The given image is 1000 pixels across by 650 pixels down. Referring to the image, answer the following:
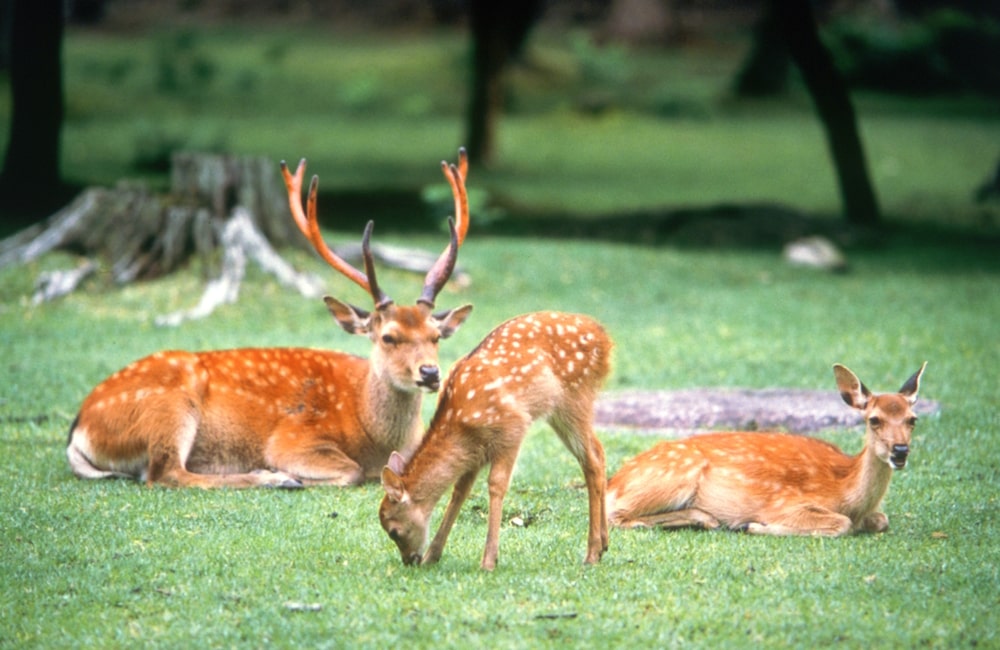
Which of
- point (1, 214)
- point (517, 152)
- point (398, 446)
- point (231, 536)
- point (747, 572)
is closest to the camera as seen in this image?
point (747, 572)

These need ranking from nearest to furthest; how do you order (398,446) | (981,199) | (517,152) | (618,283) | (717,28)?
(398,446)
(618,283)
(981,199)
(517,152)
(717,28)

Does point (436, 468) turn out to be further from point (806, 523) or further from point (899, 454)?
point (899, 454)

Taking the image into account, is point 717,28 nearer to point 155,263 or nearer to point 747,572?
point 155,263

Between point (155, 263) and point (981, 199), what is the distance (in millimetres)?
11616

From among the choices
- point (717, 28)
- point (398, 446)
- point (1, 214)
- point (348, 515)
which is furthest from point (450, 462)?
point (717, 28)

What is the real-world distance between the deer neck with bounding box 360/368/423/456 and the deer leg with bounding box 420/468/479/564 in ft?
4.87

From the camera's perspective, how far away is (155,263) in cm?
1298

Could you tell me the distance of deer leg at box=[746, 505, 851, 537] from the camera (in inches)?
261

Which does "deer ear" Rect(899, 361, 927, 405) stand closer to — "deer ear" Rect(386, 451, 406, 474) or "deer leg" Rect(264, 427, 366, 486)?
"deer ear" Rect(386, 451, 406, 474)

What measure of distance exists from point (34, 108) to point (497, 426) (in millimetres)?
12376

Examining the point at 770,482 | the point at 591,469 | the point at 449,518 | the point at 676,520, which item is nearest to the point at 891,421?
the point at 770,482

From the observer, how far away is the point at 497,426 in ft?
19.7

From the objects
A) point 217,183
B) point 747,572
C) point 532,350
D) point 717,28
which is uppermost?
point 532,350

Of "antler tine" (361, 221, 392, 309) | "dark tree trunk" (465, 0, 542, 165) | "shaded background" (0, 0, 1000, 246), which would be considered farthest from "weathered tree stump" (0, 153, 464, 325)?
"dark tree trunk" (465, 0, 542, 165)
